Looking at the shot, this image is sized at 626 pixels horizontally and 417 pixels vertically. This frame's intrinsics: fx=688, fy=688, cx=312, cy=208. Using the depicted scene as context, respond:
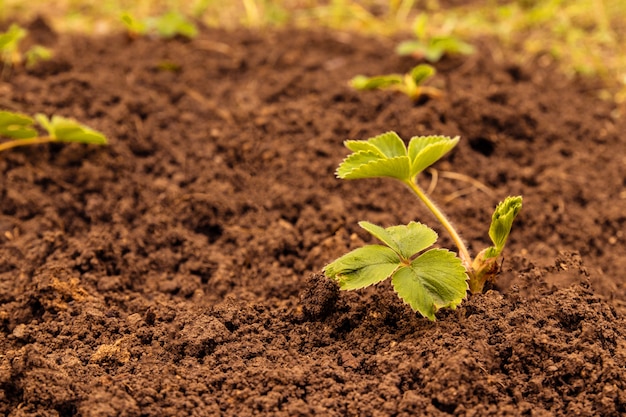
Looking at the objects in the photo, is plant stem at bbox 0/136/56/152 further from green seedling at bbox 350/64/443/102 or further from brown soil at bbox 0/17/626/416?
green seedling at bbox 350/64/443/102

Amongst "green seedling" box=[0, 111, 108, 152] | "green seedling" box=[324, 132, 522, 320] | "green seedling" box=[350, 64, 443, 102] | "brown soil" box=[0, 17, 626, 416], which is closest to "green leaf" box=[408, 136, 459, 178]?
"green seedling" box=[324, 132, 522, 320]

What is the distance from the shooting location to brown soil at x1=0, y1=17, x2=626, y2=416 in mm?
1468

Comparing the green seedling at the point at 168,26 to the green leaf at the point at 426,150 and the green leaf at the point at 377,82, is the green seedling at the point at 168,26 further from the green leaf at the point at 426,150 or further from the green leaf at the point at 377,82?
the green leaf at the point at 426,150

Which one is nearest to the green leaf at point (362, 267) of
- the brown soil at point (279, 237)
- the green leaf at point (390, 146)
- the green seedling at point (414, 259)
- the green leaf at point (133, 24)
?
the green seedling at point (414, 259)

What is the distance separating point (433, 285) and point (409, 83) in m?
1.34

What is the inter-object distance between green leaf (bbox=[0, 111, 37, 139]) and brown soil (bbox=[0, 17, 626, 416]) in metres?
0.10

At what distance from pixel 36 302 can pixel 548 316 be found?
1.27 metres

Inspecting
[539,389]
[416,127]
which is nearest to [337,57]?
[416,127]

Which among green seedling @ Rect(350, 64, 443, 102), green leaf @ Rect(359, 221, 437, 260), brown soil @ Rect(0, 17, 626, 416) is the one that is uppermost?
green leaf @ Rect(359, 221, 437, 260)

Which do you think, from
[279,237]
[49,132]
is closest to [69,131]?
[49,132]

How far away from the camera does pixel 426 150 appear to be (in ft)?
5.34

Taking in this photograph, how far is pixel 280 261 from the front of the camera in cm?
202

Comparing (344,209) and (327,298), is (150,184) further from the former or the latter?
(327,298)

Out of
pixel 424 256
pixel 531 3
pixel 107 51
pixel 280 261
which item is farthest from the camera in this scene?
pixel 531 3
